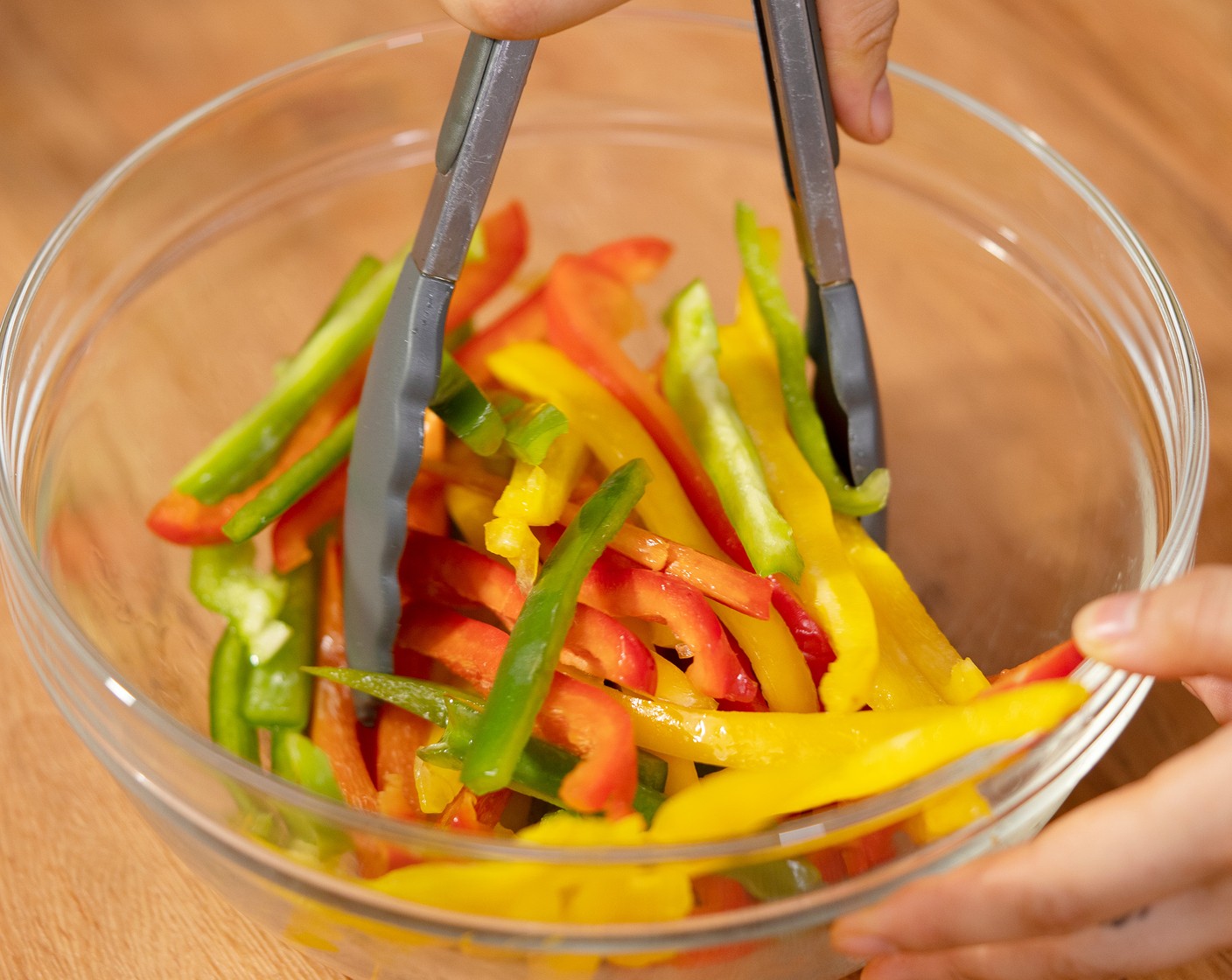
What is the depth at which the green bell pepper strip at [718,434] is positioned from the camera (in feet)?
3.57

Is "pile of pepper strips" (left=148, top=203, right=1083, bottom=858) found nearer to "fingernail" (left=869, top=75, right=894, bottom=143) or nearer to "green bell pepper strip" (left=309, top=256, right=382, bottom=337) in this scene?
"green bell pepper strip" (left=309, top=256, right=382, bottom=337)

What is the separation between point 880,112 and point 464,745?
29.6 inches

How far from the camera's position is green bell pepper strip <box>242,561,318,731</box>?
118 cm

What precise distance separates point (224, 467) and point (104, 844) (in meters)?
0.40

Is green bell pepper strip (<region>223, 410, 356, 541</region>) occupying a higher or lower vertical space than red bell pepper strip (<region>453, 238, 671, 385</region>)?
lower

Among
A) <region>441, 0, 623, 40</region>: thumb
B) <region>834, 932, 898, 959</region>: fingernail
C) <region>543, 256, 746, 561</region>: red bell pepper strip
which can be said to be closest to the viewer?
<region>441, 0, 623, 40</region>: thumb

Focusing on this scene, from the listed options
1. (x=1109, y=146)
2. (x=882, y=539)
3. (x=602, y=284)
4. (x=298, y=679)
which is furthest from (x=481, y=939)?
(x=1109, y=146)

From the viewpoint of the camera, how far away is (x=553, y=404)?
1192mm

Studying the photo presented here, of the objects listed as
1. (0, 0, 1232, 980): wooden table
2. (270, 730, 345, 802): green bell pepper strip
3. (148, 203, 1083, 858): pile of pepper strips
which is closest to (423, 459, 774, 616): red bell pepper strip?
(148, 203, 1083, 858): pile of pepper strips

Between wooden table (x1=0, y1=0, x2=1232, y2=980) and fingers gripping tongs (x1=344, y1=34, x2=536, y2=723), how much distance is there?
0.34m

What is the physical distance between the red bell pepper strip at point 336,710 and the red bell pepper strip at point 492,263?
0.34m

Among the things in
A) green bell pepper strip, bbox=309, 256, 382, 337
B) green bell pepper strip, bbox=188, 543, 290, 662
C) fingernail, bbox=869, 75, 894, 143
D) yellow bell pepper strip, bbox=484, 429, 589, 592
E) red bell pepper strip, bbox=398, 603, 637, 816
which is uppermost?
fingernail, bbox=869, 75, 894, 143

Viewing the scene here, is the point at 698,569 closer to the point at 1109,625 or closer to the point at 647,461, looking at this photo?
the point at 647,461

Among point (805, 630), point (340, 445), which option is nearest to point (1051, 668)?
point (805, 630)
